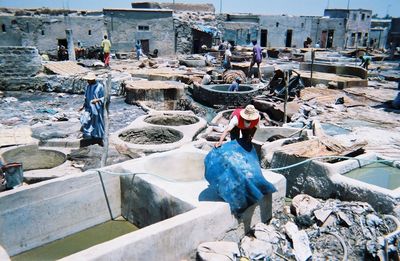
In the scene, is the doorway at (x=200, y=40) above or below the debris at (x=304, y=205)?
above

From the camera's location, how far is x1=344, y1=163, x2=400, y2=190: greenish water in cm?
516


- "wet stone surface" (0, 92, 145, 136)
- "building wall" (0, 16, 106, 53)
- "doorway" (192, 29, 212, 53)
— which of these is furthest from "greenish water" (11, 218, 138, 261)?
"doorway" (192, 29, 212, 53)

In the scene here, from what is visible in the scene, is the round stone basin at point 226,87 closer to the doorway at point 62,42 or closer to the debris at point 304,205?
the debris at point 304,205

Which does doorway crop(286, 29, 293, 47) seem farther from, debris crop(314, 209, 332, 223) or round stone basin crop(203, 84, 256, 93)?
debris crop(314, 209, 332, 223)

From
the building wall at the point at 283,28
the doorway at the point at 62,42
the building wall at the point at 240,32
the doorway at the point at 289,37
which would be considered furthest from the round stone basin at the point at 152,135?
the doorway at the point at 289,37

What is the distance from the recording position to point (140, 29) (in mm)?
25953

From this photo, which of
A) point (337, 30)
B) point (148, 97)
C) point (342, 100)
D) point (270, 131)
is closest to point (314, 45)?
point (337, 30)

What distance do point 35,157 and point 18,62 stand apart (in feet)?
23.6

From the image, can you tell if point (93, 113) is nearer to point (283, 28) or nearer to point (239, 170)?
point (239, 170)

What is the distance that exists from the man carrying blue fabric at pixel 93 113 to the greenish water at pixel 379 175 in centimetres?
481

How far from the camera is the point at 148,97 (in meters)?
11.8

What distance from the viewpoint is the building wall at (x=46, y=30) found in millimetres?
21344

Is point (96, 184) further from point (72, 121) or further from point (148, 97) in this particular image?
point (148, 97)

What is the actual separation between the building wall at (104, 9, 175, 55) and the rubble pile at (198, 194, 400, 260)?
2311cm
